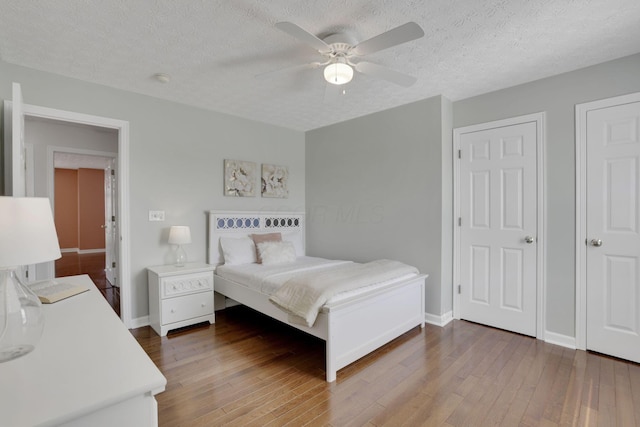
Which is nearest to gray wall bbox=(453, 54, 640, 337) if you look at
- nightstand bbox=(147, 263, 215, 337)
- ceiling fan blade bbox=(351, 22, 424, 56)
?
ceiling fan blade bbox=(351, 22, 424, 56)

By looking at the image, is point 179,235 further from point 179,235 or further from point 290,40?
point 290,40

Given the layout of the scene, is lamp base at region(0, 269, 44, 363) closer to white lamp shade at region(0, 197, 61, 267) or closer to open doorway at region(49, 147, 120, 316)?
white lamp shade at region(0, 197, 61, 267)

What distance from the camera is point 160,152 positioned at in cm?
336

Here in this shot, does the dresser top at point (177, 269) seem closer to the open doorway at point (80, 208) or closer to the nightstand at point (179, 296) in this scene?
the nightstand at point (179, 296)

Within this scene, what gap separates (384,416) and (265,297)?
1.38 meters

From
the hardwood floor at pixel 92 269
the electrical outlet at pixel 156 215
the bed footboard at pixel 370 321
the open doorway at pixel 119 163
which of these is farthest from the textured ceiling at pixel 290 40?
the hardwood floor at pixel 92 269

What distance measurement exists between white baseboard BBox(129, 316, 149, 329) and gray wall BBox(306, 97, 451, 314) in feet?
7.62

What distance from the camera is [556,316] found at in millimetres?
2820

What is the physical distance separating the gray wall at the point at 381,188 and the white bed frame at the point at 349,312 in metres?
0.48

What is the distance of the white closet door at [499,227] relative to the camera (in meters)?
2.96

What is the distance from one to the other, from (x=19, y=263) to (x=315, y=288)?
170 centimetres

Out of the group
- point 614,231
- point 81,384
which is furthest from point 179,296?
point 614,231

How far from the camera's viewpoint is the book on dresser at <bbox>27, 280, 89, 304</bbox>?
1.61m

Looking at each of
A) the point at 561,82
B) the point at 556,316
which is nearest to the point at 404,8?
the point at 561,82
